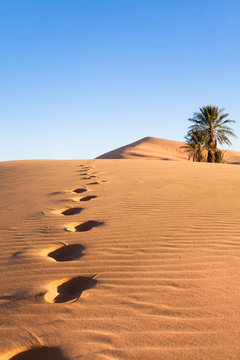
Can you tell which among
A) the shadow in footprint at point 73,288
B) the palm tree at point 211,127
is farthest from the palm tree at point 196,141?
the shadow in footprint at point 73,288

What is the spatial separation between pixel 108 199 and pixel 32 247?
226 centimetres

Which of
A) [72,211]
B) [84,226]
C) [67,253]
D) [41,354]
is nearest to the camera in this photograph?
[41,354]

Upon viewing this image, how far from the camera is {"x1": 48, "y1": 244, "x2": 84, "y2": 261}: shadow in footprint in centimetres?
272

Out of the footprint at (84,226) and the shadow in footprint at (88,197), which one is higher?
the shadow in footprint at (88,197)

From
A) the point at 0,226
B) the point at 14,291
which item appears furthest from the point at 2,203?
the point at 14,291

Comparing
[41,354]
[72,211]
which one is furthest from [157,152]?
[41,354]

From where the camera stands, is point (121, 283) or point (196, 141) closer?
point (121, 283)

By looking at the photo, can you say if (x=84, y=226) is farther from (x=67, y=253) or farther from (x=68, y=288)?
(x=68, y=288)

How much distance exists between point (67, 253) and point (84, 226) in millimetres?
898

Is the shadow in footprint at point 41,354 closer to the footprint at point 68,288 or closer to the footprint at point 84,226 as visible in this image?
the footprint at point 68,288

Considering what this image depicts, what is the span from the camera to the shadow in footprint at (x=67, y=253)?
2721 mm

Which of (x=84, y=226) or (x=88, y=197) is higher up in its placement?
(x=88, y=197)

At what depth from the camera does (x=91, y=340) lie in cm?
153

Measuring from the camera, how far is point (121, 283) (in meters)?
2.12
